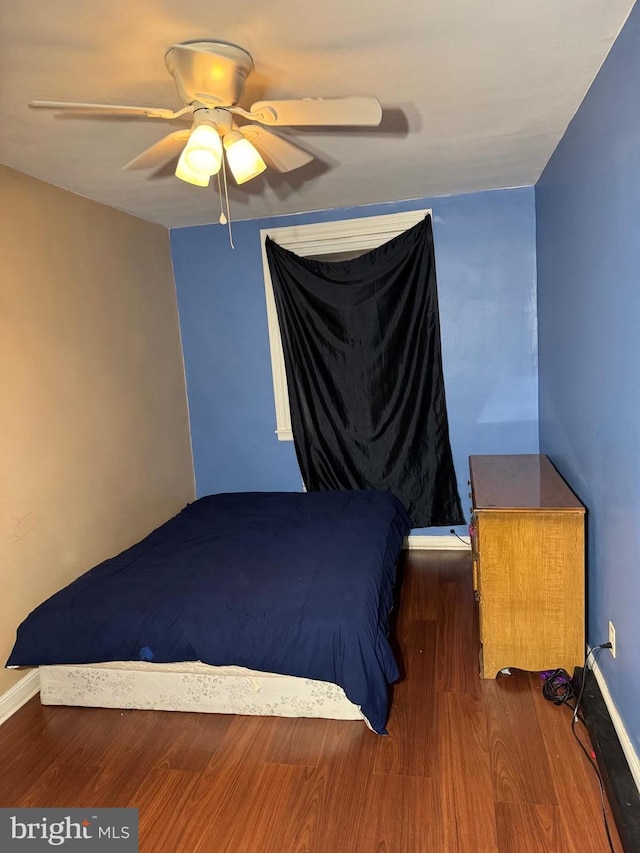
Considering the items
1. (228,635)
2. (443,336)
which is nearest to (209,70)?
(228,635)

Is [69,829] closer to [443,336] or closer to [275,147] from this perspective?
[275,147]

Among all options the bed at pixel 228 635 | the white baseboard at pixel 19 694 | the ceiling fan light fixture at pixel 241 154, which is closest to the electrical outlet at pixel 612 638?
the bed at pixel 228 635

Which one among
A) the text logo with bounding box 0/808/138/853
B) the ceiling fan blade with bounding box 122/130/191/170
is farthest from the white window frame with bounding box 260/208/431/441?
the text logo with bounding box 0/808/138/853

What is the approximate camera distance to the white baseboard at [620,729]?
1698 millimetres

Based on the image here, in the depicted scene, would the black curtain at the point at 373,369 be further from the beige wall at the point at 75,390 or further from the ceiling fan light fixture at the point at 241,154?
the ceiling fan light fixture at the point at 241,154

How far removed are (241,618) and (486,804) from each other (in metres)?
1.02

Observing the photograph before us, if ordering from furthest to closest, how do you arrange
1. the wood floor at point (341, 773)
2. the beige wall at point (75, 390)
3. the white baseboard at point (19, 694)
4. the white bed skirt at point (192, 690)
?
the beige wall at point (75, 390) < the white baseboard at point (19, 694) < the white bed skirt at point (192, 690) < the wood floor at point (341, 773)

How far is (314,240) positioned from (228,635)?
2573 millimetres

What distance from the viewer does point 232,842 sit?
164 centimetres

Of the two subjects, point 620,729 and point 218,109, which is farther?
point 620,729

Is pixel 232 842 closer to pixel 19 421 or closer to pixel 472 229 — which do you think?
pixel 19 421

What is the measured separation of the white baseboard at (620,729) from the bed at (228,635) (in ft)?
2.50

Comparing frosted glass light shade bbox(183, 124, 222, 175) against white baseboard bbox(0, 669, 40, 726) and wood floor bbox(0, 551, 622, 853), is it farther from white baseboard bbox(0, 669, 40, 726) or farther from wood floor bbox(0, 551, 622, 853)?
white baseboard bbox(0, 669, 40, 726)

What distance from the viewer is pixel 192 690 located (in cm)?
221
